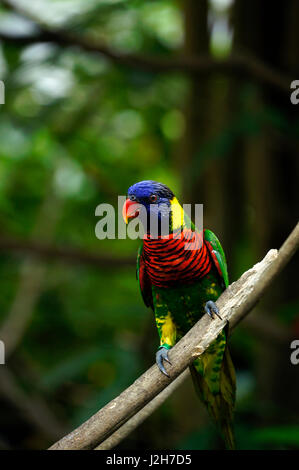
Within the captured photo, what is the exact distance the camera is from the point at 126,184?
2.64 metres

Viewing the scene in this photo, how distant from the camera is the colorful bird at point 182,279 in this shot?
2.46ft

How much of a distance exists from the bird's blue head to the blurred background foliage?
0.59 meters

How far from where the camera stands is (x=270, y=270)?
79cm

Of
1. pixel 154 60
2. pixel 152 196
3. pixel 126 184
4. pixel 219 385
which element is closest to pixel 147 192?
pixel 152 196

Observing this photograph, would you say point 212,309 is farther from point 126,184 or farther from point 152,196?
point 126,184

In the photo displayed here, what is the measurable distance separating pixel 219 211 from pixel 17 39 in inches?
39.6

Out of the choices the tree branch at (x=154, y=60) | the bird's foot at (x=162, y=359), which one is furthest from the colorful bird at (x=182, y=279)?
the tree branch at (x=154, y=60)

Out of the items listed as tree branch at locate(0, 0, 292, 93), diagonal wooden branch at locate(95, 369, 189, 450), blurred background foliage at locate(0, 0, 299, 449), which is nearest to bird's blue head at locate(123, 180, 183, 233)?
diagonal wooden branch at locate(95, 369, 189, 450)

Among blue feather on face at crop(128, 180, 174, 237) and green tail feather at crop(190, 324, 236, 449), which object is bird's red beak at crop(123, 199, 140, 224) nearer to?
blue feather on face at crop(128, 180, 174, 237)

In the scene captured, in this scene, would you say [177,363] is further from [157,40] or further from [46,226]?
[46,226]

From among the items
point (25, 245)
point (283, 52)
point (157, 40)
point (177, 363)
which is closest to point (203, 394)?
point (177, 363)

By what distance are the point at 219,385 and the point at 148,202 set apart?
15.2 inches

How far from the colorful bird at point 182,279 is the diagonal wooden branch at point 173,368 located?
0.02 m
